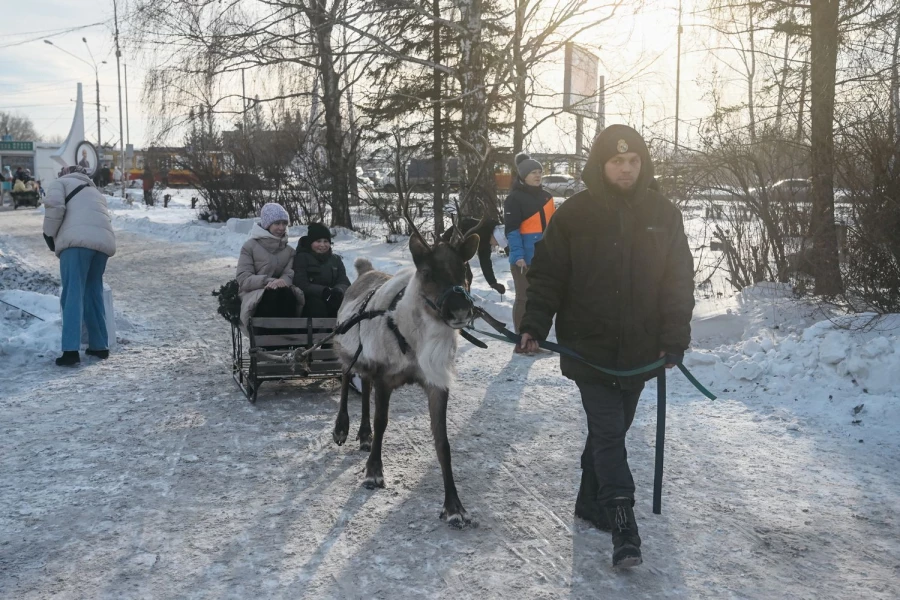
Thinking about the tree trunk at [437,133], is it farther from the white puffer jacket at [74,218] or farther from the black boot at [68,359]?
the black boot at [68,359]

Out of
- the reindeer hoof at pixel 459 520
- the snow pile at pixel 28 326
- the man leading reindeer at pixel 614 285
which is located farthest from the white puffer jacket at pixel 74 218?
the man leading reindeer at pixel 614 285

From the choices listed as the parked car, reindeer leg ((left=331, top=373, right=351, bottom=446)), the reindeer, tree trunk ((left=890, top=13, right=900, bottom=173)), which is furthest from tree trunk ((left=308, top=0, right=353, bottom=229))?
the reindeer

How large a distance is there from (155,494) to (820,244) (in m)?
7.06

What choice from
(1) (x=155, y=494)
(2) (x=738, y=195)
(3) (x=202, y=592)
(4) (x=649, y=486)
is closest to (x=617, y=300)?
(4) (x=649, y=486)

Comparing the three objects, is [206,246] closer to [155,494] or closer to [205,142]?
[205,142]

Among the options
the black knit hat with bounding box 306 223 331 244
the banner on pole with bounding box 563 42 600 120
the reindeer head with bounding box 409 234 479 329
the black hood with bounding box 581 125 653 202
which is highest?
the banner on pole with bounding box 563 42 600 120

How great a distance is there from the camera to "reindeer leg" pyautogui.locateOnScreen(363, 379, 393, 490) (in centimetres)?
501

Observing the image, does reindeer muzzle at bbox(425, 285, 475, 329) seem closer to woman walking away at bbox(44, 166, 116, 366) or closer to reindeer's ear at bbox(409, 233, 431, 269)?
reindeer's ear at bbox(409, 233, 431, 269)

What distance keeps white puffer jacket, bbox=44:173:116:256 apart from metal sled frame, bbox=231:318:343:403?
7.75ft

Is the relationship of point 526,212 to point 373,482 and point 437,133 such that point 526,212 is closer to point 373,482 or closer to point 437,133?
point 373,482

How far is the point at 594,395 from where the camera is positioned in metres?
4.12

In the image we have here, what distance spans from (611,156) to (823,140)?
564 cm

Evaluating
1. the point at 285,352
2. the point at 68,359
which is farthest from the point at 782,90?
the point at 68,359

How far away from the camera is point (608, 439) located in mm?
4039
